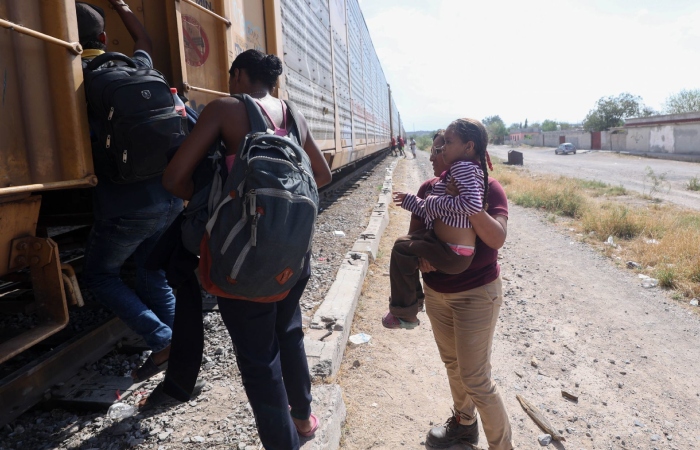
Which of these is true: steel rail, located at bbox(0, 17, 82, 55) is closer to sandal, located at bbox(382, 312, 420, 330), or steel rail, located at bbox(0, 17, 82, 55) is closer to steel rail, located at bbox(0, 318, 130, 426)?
steel rail, located at bbox(0, 318, 130, 426)

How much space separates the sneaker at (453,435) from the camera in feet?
8.21

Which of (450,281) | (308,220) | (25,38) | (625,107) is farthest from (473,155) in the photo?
(625,107)

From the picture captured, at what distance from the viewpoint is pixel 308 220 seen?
1.66 m

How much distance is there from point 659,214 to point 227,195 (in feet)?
37.3

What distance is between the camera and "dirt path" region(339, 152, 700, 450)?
109 inches

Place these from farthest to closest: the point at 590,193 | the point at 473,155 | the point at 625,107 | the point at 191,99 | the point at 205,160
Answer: the point at 625,107, the point at 590,193, the point at 191,99, the point at 473,155, the point at 205,160

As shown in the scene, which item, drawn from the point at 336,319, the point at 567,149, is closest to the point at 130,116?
the point at 336,319

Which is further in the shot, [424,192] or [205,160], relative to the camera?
[424,192]

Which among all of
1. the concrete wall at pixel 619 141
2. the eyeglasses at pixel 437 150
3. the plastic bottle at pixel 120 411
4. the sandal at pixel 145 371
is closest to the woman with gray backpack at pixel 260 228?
the eyeglasses at pixel 437 150

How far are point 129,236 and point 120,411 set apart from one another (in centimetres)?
90

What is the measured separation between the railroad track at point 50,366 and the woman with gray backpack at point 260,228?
4.70 feet

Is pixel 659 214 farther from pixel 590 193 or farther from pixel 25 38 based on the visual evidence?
pixel 25 38

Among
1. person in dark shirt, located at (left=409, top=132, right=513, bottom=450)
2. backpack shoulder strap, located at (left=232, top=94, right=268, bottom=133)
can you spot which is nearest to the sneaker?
person in dark shirt, located at (left=409, top=132, right=513, bottom=450)

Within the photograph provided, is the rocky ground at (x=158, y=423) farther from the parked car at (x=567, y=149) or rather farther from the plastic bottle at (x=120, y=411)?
the parked car at (x=567, y=149)
